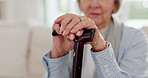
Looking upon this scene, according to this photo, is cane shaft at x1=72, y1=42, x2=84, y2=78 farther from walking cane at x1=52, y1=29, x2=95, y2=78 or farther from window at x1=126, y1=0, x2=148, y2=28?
window at x1=126, y1=0, x2=148, y2=28

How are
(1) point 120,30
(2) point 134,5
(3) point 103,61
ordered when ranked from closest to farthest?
(3) point 103,61
(1) point 120,30
(2) point 134,5

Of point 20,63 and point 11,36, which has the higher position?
point 11,36

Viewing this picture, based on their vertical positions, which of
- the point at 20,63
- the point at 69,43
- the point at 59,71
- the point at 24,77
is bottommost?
the point at 24,77

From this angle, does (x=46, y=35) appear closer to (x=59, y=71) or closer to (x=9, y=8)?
(x=59, y=71)

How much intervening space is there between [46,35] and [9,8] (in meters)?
2.26

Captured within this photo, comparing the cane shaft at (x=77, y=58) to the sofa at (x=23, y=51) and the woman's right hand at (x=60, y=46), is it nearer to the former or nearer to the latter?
the woman's right hand at (x=60, y=46)

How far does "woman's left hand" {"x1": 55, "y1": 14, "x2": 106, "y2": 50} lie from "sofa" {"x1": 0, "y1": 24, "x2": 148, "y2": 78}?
3.66ft

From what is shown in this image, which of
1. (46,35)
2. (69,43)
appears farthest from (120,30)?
(46,35)

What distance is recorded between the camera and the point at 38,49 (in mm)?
1883

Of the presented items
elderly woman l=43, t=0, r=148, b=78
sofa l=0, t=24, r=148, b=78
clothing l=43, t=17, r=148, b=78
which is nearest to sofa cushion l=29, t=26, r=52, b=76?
sofa l=0, t=24, r=148, b=78

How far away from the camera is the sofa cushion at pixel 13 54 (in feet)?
6.04

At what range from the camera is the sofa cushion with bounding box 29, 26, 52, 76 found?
1.88 metres

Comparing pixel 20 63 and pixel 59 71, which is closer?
pixel 59 71

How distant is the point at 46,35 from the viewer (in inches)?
75.0
